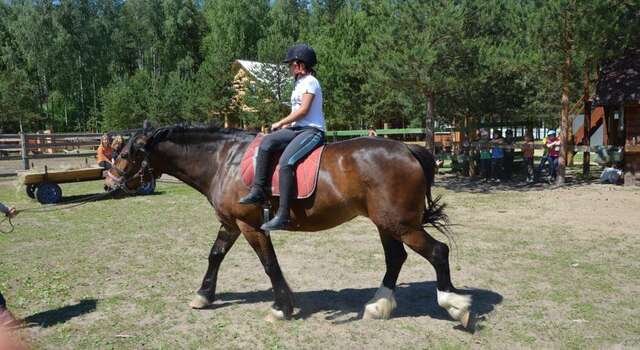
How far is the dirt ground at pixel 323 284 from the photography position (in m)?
4.61

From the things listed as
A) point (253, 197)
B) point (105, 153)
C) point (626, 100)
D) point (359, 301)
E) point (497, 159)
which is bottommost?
point (359, 301)

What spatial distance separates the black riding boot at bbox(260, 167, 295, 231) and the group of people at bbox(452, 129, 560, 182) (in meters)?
13.9

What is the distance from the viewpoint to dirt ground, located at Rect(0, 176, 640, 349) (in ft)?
15.1

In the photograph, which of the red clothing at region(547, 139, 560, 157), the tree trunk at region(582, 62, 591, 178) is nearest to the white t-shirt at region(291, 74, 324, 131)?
the tree trunk at region(582, 62, 591, 178)

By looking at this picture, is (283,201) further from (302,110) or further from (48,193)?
(48,193)

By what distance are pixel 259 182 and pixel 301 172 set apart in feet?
1.41

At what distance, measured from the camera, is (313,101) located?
4980mm

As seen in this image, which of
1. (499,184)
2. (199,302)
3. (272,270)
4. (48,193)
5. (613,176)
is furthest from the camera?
(499,184)

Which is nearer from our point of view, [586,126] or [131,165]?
[131,165]

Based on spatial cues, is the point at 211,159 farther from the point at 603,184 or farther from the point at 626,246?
the point at 603,184

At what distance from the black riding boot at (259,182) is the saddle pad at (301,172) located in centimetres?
10

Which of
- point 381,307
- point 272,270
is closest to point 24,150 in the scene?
point 272,270

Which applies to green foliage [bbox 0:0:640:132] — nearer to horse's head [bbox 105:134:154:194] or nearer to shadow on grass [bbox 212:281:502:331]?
shadow on grass [bbox 212:281:502:331]

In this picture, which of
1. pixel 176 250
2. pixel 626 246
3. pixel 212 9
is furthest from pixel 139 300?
pixel 212 9
